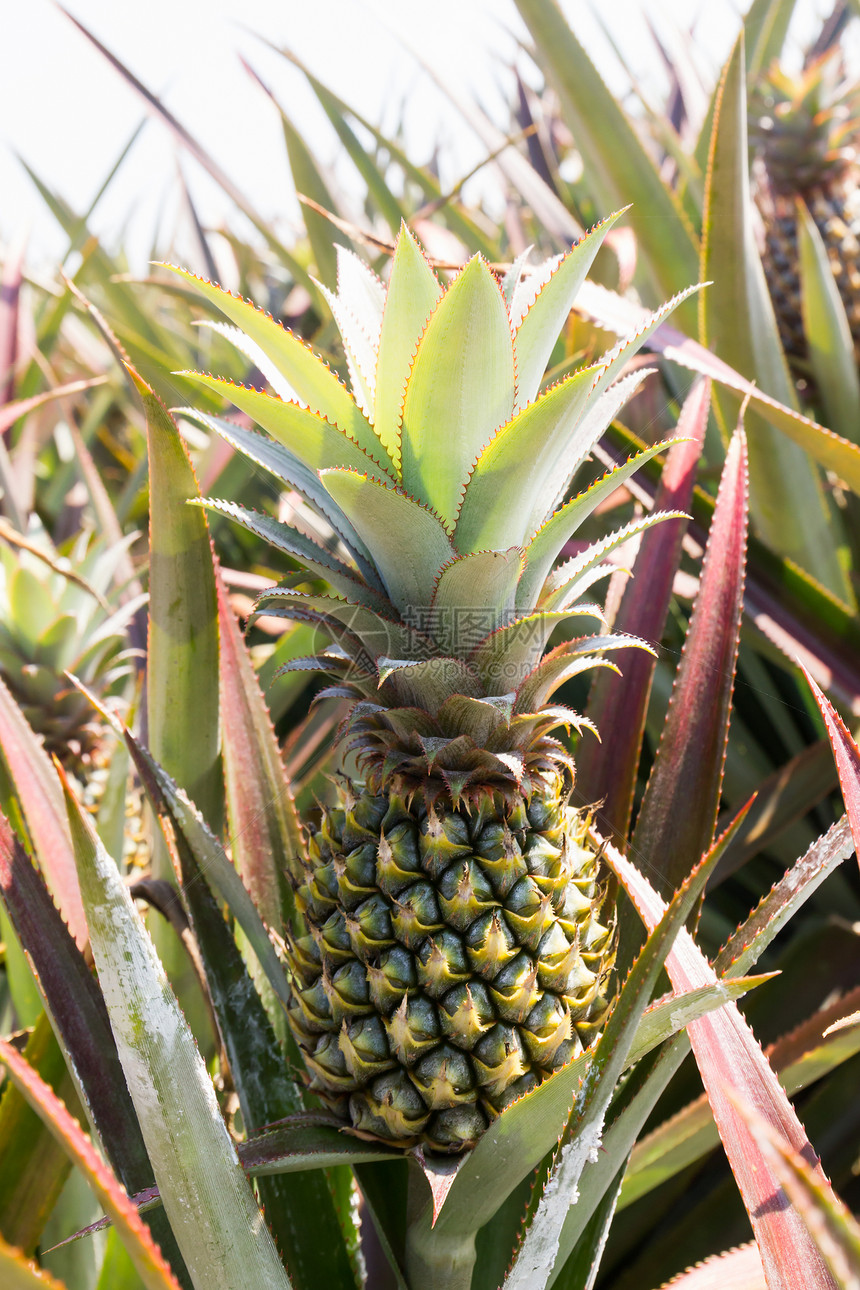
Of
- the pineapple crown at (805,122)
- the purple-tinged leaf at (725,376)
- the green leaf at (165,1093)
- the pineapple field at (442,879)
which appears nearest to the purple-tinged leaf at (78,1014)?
the pineapple field at (442,879)

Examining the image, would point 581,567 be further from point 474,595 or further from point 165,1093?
point 165,1093

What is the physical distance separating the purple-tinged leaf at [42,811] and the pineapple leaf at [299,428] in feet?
1.16

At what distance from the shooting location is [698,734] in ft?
2.28

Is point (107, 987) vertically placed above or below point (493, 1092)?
above

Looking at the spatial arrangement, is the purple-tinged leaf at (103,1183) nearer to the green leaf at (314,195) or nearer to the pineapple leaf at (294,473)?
the pineapple leaf at (294,473)

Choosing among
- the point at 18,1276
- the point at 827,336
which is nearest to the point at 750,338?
the point at 827,336

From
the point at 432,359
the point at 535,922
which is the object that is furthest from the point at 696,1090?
the point at 432,359

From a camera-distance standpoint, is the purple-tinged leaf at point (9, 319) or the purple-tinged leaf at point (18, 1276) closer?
the purple-tinged leaf at point (18, 1276)

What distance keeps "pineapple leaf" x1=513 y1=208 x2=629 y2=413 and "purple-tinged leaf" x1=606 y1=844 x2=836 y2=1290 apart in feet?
1.29

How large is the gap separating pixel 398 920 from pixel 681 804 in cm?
29

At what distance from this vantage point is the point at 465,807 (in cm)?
54

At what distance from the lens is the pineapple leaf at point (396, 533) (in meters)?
0.50

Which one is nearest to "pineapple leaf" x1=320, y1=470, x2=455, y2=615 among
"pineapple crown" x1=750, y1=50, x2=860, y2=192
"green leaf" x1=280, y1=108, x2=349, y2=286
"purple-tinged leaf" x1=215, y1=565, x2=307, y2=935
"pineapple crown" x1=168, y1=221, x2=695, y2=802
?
"pineapple crown" x1=168, y1=221, x2=695, y2=802

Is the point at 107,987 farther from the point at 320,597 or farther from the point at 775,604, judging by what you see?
the point at 775,604
